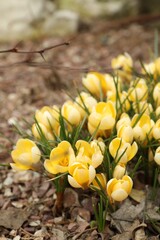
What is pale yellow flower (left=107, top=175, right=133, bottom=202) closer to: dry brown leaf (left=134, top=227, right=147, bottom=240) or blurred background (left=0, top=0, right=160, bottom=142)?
dry brown leaf (left=134, top=227, right=147, bottom=240)

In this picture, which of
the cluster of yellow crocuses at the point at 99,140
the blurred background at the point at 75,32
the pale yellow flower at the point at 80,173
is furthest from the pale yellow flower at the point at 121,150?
the blurred background at the point at 75,32

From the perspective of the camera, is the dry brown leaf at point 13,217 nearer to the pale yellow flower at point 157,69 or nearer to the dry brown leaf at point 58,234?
the dry brown leaf at point 58,234

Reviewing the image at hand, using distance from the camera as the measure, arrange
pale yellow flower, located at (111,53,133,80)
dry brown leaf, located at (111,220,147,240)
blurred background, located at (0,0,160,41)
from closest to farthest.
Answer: dry brown leaf, located at (111,220,147,240), pale yellow flower, located at (111,53,133,80), blurred background, located at (0,0,160,41)

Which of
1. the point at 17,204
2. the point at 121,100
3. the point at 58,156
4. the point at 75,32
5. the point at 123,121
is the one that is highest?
the point at 75,32

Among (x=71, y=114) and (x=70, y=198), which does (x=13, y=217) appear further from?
(x=71, y=114)

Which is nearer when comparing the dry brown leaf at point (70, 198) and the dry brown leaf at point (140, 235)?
the dry brown leaf at point (140, 235)

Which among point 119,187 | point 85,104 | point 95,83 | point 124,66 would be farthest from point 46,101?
point 119,187

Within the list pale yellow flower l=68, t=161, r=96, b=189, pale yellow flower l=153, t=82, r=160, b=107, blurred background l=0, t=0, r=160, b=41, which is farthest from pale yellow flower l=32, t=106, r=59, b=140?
blurred background l=0, t=0, r=160, b=41
